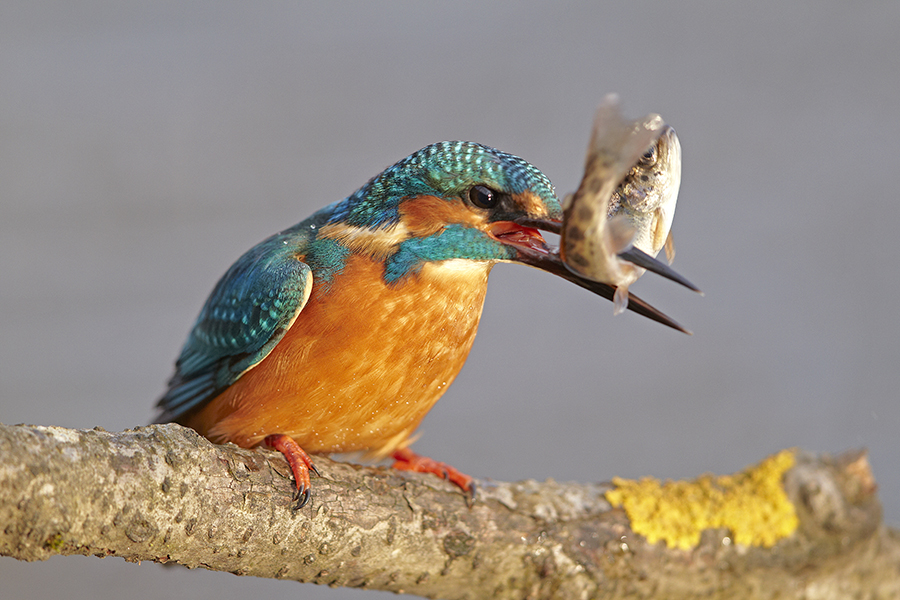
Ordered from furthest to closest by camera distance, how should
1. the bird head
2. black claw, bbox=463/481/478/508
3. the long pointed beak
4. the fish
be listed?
black claw, bbox=463/481/478/508, the bird head, the long pointed beak, the fish

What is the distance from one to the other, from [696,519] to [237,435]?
1.17 m

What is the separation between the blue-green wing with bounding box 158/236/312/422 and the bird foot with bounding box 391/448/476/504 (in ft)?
1.59

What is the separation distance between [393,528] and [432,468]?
13.6 inches

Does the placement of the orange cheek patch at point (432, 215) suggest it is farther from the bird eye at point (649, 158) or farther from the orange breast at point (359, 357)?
the bird eye at point (649, 158)

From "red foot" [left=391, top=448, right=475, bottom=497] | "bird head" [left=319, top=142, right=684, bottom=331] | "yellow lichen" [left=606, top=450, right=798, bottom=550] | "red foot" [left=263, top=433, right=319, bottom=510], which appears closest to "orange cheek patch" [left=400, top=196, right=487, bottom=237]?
"bird head" [left=319, top=142, right=684, bottom=331]

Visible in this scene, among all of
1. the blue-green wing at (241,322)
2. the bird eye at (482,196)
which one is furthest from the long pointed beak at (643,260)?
the blue-green wing at (241,322)

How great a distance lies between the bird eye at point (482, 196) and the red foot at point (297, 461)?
649 millimetres

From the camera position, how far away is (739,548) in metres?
2.04

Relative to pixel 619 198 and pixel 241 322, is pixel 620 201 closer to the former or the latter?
pixel 619 198

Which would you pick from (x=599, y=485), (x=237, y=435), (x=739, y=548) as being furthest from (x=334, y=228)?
(x=739, y=548)

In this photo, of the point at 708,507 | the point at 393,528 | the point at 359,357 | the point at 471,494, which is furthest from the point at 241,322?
the point at 708,507

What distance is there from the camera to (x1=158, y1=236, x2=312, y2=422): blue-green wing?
67.2 inches

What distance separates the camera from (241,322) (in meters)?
1.80

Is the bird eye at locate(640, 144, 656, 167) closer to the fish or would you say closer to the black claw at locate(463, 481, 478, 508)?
the fish
